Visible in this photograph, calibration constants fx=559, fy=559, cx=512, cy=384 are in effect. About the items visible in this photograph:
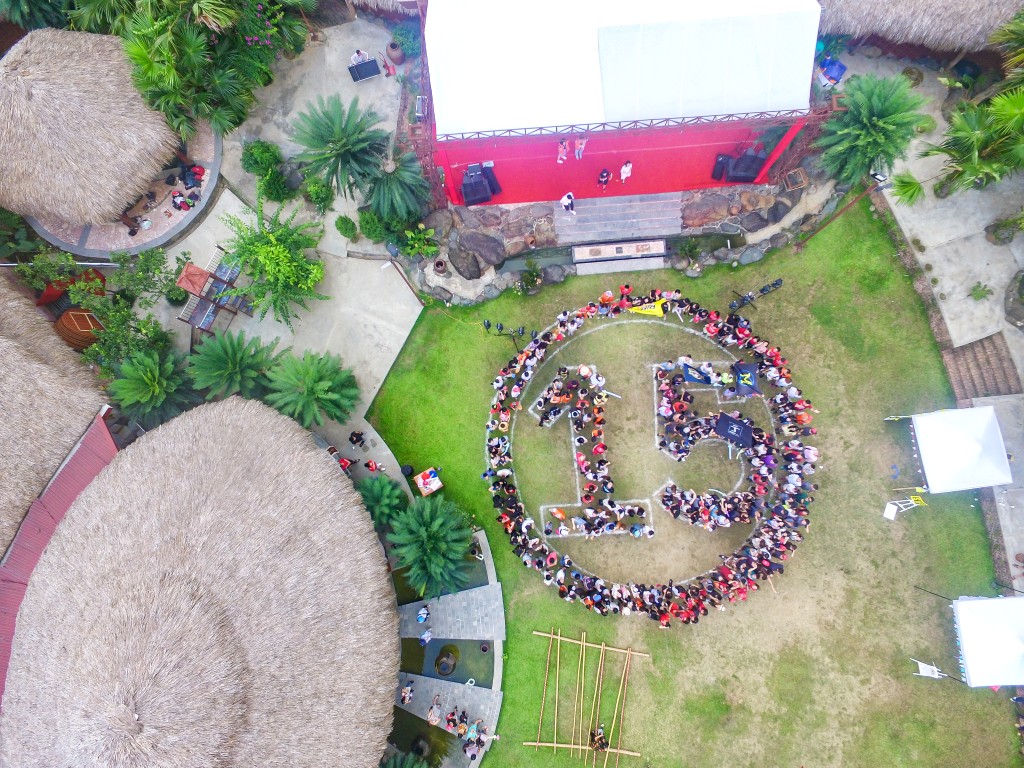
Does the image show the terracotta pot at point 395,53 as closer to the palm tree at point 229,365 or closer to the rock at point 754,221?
the palm tree at point 229,365

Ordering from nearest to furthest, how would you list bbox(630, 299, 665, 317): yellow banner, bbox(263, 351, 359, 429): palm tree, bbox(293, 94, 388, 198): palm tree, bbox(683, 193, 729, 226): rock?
1. bbox(293, 94, 388, 198): palm tree
2. bbox(263, 351, 359, 429): palm tree
3. bbox(630, 299, 665, 317): yellow banner
4. bbox(683, 193, 729, 226): rock

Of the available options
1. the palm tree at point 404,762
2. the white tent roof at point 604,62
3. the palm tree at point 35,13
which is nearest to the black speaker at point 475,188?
the white tent roof at point 604,62

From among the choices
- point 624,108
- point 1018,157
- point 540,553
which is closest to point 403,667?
point 540,553

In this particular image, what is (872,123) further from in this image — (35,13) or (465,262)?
(35,13)

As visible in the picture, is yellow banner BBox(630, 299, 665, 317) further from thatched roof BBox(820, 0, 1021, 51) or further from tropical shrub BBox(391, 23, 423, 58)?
tropical shrub BBox(391, 23, 423, 58)

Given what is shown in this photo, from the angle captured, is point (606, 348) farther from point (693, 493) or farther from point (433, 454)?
point (433, 454)

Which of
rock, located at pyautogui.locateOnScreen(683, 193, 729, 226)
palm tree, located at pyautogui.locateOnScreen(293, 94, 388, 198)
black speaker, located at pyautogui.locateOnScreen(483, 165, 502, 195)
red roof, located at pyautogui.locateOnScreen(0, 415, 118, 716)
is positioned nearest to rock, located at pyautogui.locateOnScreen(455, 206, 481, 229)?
black speaker, located at pyautogui.locateOnScreen(483, 165, 502, 195)
